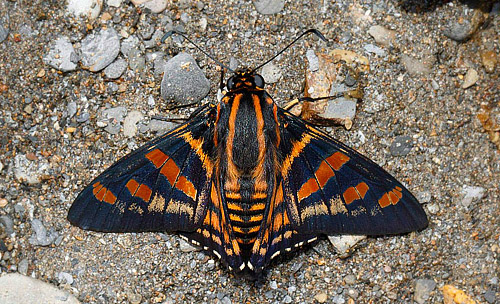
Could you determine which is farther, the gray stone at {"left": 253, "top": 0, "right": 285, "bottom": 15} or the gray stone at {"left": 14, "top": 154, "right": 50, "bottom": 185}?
the gray stone at {"left": 253, "top": 0, "right": 285, "bottom": 15}

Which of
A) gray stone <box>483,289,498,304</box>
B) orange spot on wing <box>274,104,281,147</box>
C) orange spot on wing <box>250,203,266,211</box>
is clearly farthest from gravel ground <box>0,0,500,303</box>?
orange spot on wing <box>250,203,266,211</box>

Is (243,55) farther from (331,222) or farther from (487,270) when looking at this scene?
(487,270)

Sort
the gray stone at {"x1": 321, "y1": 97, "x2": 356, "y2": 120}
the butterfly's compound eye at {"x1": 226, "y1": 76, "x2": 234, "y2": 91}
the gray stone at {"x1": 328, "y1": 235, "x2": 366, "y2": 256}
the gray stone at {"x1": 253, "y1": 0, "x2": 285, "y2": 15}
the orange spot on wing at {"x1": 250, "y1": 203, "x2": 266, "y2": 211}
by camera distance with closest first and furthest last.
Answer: the orange spot on wing at {"x1": 250, "y1": 203, "x2": 266, "y2": 211} → the butterfly's compound eye at {"x1": 226, "y1": 76, "x2": 234, "y2": 91} → the gray stone at {"x1": 328, "y1": 235, "x2": 366, "y2": 256} → the gray stone at {"x1": 321, "y1": 97, "x2": 356, "y2": 120} → the gray stone at {"x1": 253, "y1": 0, "x2": 285, "y2": 15}

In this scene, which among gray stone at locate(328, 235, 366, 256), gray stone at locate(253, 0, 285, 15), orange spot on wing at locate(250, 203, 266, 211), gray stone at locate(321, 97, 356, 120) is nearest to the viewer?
orange spot on wing at locate(250, 203, 266, 211)

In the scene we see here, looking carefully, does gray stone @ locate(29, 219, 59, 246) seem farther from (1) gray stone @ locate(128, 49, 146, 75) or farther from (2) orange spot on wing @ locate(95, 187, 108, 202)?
(1) gray stone @ locate(128, 49, 146, 75)

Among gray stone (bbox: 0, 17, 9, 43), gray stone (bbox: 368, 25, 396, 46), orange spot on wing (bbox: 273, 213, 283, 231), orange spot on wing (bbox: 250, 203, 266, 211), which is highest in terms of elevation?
gray stone (bbox: 0, 17, 9, 43)
